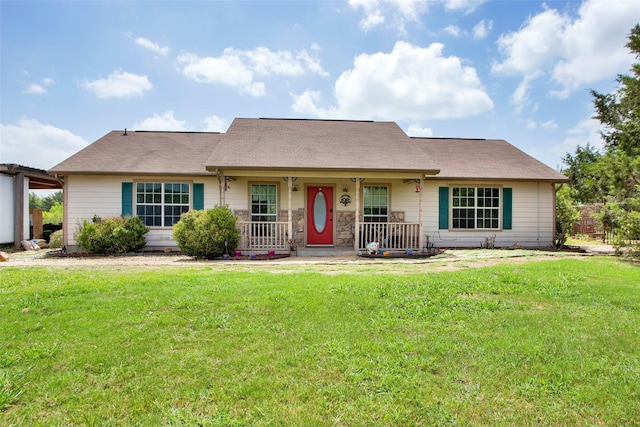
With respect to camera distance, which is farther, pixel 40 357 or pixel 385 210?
pixel 385 210

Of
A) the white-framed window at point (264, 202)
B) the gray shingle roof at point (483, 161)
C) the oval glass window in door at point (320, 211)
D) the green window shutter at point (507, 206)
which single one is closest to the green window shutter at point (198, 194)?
the white-framed window at point (264, 202)

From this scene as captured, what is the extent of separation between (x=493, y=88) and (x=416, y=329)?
45.8ft

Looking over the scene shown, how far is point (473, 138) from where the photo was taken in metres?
15.7

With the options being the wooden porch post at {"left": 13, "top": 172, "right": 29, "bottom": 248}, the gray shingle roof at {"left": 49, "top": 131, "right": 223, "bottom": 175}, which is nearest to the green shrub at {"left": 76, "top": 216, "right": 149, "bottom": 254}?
the gray shingle roof at {"left": 49, "top": 131, "right": 223, "bottom": 175}

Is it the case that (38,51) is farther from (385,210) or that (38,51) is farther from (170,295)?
(385,210)

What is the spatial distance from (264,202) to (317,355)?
377 inches

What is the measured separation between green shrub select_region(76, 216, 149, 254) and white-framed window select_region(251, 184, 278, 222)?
359 cm

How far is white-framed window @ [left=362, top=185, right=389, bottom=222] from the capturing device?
41.4ft

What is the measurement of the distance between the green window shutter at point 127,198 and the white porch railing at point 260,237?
3948 millimetres

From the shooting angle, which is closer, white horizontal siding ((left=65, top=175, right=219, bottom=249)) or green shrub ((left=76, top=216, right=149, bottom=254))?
green shrub ((left=76, top=216, right=149, bottom=254))

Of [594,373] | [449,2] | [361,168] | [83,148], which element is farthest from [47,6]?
[594,373]

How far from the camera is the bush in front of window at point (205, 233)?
32.3 feet

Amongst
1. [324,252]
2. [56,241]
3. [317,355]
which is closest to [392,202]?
[324,252]

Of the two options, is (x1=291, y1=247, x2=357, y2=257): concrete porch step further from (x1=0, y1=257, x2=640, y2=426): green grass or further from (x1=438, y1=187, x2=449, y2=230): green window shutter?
(x1=0, y1=257, x2=640, y2=426): green grass
